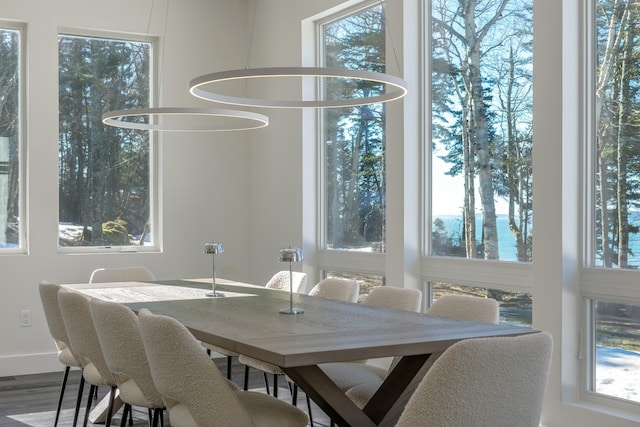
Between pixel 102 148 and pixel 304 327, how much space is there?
4343mm

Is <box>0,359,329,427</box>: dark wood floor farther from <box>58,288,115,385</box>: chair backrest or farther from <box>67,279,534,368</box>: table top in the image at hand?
<box>58,288,115,385</box>: chair backrest

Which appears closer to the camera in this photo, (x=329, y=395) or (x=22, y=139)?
(x=329, y=395)

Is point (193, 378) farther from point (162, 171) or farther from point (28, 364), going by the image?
point (162, 171)

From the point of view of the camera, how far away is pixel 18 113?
6.77 metres

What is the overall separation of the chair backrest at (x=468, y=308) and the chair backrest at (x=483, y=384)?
1.19 m

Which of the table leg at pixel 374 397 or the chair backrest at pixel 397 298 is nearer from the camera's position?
the table leg at pixel 374 397

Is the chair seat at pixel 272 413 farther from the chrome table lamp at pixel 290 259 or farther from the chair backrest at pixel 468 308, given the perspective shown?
the chair backrest at pixel 468 308

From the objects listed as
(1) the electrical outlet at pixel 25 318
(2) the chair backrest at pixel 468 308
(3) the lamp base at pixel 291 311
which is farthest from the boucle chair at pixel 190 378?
(1) the electrical outlet at pixel 25 318

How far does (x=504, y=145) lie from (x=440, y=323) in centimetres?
188

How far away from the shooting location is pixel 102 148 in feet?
23.4

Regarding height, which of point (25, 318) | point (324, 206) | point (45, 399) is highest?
point (324, 206)

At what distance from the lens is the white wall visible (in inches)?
Result: 261

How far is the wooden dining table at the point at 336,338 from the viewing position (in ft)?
9.18

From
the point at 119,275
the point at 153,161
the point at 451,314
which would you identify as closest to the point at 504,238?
the point at 451,314
